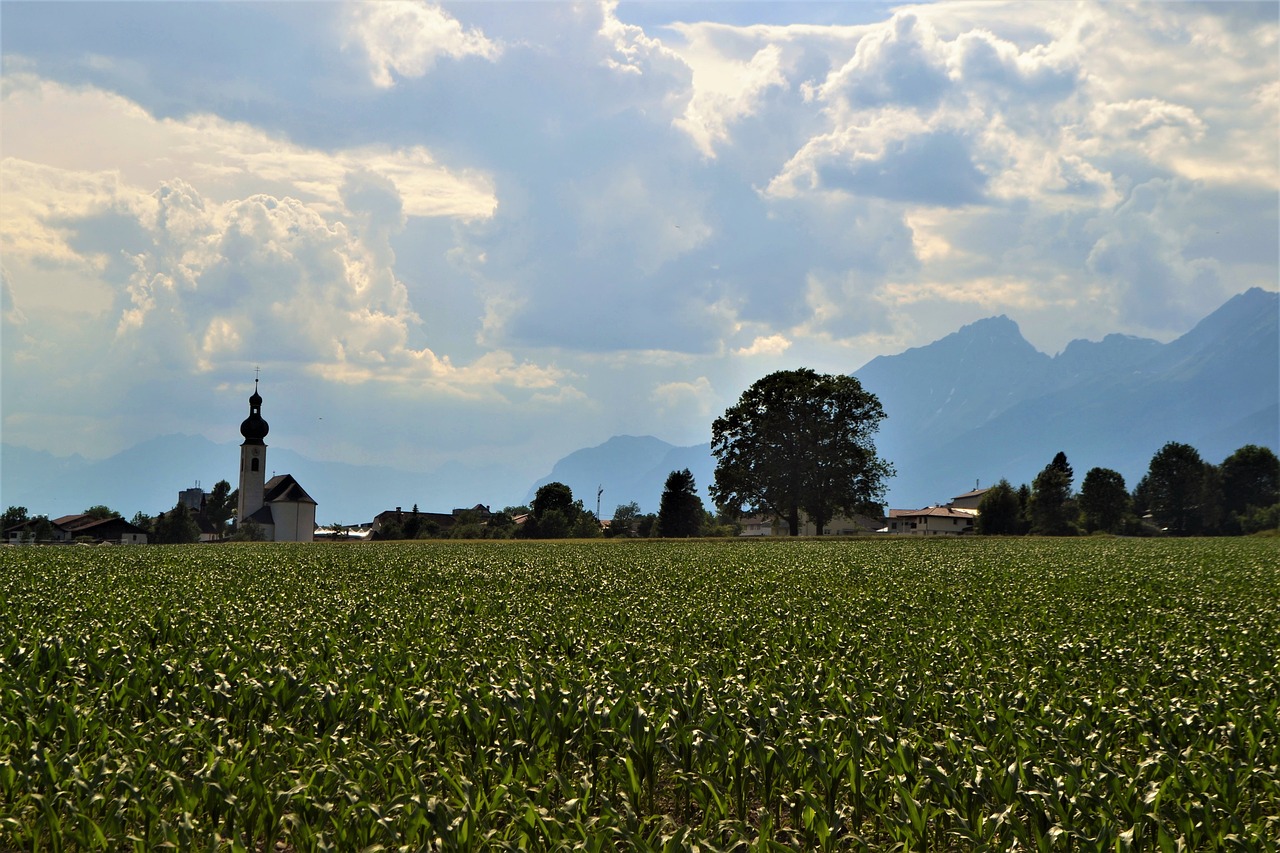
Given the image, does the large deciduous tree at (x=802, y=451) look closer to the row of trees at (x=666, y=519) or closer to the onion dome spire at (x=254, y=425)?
the row of trees at (x=666, y=519)

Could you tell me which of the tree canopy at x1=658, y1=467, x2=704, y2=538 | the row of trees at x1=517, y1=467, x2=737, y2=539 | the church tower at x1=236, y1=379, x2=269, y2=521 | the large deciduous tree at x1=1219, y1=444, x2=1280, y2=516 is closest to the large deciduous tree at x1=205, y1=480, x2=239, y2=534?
the church tower at x1=236, y1=379, x2=269, y2=521

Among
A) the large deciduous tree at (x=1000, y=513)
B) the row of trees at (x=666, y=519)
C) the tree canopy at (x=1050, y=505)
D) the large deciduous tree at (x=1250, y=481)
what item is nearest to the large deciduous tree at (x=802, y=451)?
the row of trees at (x=666, y=519)

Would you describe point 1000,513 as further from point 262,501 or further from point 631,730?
point 631,730

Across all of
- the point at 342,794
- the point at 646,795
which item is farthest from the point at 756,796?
the point at 342,794

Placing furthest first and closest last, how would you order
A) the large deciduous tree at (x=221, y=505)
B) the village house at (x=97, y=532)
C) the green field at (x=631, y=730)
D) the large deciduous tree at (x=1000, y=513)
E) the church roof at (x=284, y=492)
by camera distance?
1. the large deciduous tree at (x=221, y=505)
2. the church roof at (x=284, y=492)
3. the village house at (x=97, y=532)
4. the large deciduous tree at (x=1000, y=513)
5. the green field at (x=631, y=730)

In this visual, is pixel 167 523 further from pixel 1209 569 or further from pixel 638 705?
pixel 638 705

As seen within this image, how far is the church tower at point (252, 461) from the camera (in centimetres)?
14450

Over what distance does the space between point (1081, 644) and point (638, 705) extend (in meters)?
11.1

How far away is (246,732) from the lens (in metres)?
11.7

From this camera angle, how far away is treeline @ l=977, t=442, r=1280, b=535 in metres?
142

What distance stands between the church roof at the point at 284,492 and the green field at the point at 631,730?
135733 mm

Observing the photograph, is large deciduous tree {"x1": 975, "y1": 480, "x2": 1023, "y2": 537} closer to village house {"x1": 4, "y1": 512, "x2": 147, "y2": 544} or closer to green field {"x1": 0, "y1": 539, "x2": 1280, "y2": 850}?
village house {"x1": 4, "y1": 512, "x2": 147, "y2": 544}

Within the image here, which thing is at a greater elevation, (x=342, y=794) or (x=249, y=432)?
(x=249, y=432)

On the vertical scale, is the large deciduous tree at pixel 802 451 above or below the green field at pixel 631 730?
above
